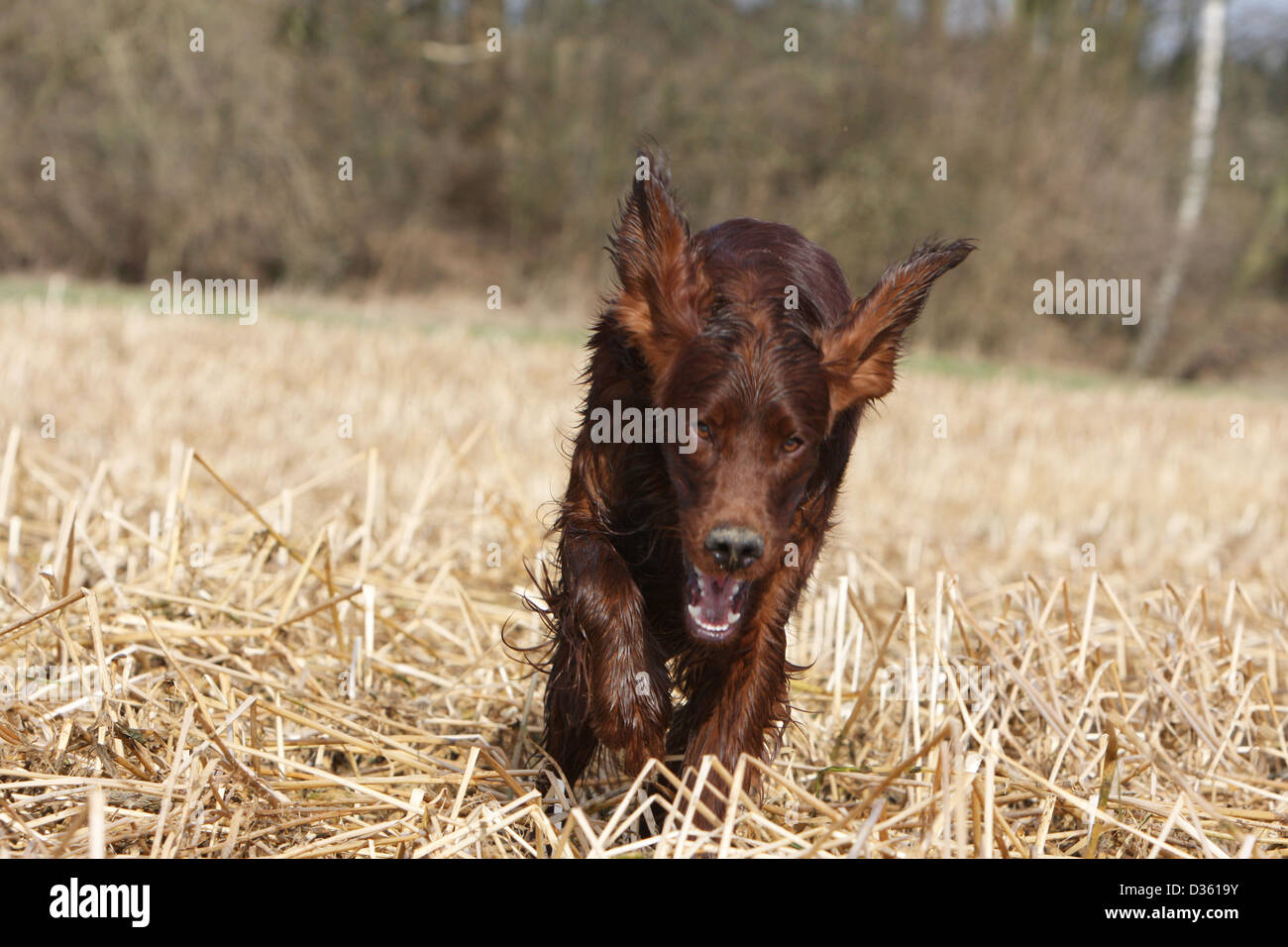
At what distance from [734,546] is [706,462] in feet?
0.69

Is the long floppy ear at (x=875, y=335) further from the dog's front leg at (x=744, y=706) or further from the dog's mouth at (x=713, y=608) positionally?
the dog's front leg at (x=744, y=706)

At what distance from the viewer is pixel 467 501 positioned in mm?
7367

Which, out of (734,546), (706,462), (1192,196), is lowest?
(734,546)

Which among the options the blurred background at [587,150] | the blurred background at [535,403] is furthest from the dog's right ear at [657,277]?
the blurred background at [587,150]

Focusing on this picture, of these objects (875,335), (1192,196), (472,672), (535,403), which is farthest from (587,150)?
(875,335)

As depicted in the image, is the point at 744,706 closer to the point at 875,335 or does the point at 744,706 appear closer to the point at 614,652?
the point at 614,652

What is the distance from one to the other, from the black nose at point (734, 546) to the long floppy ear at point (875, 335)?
19.4 inches

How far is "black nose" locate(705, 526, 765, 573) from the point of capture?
268 centimetres

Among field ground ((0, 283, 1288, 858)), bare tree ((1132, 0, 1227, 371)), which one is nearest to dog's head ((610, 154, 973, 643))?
field ground ((0, 283, 1288, 858))

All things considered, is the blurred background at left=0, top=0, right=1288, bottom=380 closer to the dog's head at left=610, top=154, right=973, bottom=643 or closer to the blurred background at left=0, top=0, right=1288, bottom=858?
the blurred background at left=0, top=0, right=1288, bottom=858

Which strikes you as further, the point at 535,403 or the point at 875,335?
the point at 535,403

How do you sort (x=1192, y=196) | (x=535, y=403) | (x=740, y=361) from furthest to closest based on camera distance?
(x=1192, y=196) < (x=535, y=403) < (x=740, y=361)

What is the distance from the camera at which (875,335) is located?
3.04 m

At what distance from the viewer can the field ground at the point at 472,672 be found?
2980mm
